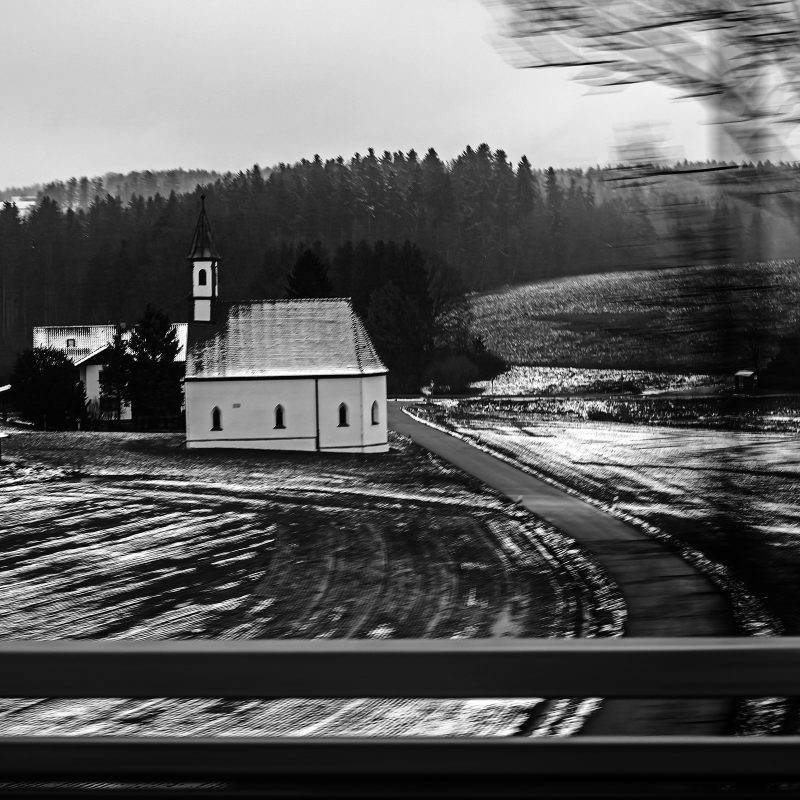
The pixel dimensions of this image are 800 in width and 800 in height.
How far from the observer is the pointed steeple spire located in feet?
140

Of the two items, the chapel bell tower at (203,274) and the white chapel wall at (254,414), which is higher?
the chapel bell tower at (203,274)

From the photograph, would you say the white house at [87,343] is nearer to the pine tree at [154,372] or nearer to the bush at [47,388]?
the bush at [47,388]

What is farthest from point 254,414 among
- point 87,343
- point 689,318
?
point 689,318

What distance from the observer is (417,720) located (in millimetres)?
4973

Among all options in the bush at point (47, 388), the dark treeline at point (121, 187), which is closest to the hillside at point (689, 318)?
the bush at point (47, 388)

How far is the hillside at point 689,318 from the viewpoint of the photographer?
338 cm

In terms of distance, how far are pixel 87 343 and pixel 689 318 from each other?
5379 cm

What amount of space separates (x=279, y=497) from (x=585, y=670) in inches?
912

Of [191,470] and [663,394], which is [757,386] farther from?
[191,470]

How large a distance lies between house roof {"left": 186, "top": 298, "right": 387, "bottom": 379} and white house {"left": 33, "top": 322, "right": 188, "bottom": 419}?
1139 cm

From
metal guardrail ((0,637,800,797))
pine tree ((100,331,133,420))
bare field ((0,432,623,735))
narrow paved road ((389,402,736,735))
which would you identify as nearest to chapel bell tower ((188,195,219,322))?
pine tree ((100,331,133,420))

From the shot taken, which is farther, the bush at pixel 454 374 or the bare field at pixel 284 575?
the bush at pixel 454 374

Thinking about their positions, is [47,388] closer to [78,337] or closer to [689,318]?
[78,337]

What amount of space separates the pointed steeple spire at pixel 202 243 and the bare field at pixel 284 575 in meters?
15.5
